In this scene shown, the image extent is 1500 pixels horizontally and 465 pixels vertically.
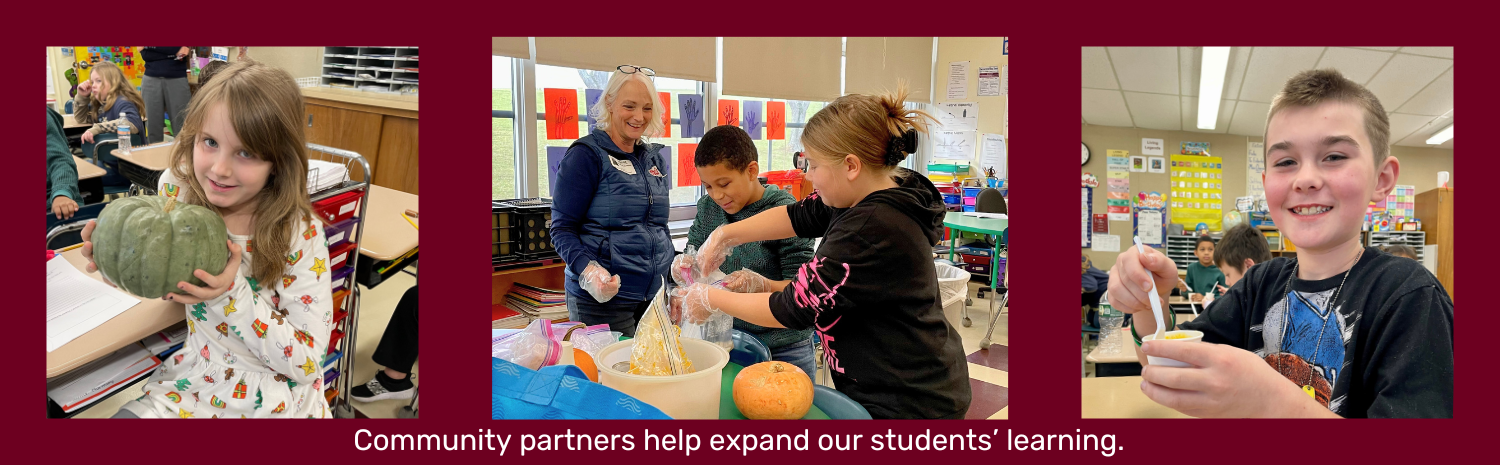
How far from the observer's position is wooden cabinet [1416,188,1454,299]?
1197 mm

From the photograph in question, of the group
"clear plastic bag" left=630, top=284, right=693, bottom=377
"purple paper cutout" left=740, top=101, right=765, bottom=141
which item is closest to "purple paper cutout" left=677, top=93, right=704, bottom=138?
"purple paper cutout" left=740, top=101, right=765, bottom=141

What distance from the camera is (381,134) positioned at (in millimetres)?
1539

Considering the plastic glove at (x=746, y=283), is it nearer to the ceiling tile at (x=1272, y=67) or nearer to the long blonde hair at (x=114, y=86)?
the ceiling tile at (x=1272, y=67)

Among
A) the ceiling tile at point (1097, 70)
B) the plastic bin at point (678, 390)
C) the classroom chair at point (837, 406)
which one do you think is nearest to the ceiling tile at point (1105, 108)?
the ceiling tile at point (1097, 70)

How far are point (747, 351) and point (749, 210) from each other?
57 centimetres

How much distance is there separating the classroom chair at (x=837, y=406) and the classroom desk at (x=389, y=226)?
89cm

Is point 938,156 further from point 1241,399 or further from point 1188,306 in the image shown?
point 1241,399

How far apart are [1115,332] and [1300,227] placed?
335 millimetres

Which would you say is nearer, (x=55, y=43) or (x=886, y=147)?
(x=55, y=43)

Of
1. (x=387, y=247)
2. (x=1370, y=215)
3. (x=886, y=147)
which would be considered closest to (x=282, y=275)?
(x=387, y=247)

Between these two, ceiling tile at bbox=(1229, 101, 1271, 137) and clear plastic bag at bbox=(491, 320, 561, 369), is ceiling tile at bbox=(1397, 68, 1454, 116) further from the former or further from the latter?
clear plastic bag at bbox=(491, 320, 561, 369)

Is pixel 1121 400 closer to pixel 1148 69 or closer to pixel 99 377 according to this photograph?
pixel 1148 69

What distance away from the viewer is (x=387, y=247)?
5.08 feet

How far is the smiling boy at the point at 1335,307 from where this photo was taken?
3.76 ft
